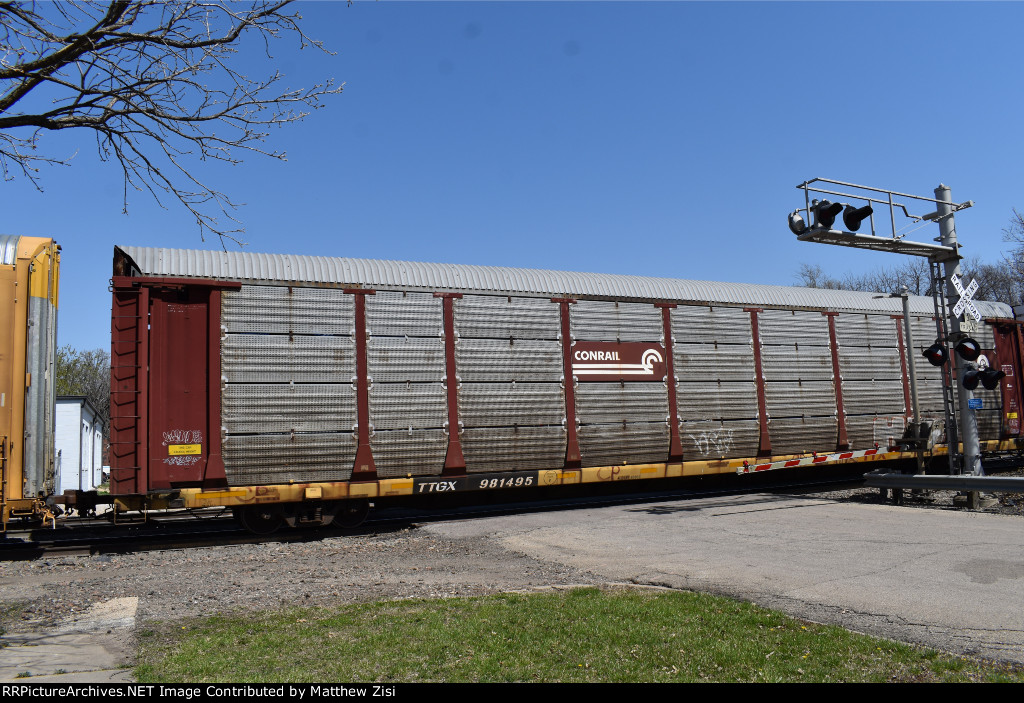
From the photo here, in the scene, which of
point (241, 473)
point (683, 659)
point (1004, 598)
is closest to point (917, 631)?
point (1004, 598)

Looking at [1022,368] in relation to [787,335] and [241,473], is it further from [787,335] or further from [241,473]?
[241,473]

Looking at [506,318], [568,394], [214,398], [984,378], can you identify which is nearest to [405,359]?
[506,318]

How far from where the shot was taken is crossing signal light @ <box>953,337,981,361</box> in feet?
42.1

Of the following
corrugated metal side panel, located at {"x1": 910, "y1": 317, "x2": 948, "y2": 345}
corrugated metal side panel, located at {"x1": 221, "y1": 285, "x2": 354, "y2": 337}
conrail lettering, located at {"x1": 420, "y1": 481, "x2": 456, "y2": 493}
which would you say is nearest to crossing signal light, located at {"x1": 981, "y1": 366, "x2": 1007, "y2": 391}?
corrugated metal side panel, located at {"x1": 910, "y1": 317, "x2": 948, "y2": 345}

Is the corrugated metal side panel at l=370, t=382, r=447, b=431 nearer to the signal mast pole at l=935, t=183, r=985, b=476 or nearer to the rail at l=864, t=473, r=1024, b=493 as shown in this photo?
the rail at l=864, t=473, r=1024, b=493

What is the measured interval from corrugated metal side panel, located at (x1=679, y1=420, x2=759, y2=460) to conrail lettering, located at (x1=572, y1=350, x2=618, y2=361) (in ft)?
6.47

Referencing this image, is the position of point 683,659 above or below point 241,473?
below

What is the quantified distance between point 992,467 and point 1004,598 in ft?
46.1

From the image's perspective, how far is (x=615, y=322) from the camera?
42.9 feet

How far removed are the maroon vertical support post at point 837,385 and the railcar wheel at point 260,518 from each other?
11444 mm

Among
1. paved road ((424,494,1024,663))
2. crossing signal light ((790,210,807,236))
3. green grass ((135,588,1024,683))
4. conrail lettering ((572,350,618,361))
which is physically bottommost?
paved road ((424,494,1024,663))

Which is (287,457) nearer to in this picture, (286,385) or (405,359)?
(286,385)

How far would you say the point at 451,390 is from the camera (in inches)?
455

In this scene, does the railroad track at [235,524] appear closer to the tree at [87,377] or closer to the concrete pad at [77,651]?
the concrete pad at [77,651]
